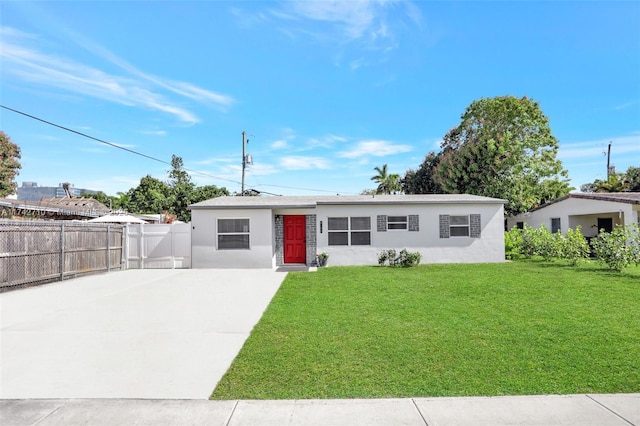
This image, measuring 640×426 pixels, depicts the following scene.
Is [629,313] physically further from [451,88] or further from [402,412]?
[451,88]

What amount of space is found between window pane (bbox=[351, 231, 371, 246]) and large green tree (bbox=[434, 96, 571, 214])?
41.2 ft

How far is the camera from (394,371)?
4.13m

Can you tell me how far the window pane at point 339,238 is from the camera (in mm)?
15391

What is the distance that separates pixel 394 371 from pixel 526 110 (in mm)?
27570

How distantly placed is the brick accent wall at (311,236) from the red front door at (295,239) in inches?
9.0

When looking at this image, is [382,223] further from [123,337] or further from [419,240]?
[123,337]

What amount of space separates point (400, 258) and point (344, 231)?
2.65 metres

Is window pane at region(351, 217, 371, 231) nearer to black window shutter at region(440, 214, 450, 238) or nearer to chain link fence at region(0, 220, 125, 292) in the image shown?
black window shutter at region(440, 214, 450, 238)

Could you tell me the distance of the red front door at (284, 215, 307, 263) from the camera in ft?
52.0

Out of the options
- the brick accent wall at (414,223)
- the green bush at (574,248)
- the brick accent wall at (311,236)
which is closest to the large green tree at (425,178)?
the brick accent wall at (414,223)

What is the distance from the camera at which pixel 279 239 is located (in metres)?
15.8

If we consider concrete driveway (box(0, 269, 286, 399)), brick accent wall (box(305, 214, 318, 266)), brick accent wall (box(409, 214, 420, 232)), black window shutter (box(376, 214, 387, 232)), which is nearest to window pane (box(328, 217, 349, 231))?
brick accent wall (box(305, 214, 318, 266))

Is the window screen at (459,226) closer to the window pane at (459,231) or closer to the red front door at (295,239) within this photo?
the window pane at (459,231)

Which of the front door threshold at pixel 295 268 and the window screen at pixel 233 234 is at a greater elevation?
the window screen at pixel 233 234
